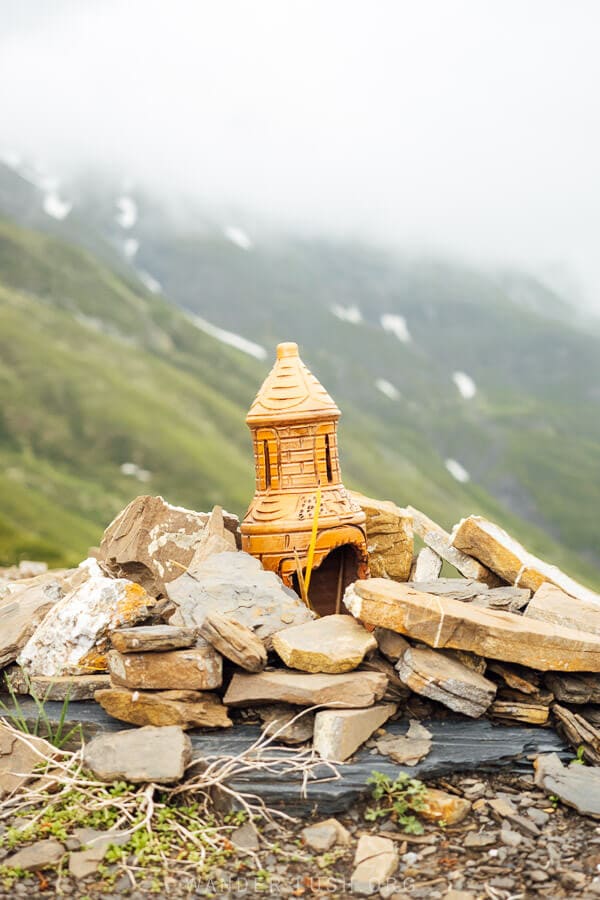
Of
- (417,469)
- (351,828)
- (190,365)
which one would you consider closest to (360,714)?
(351,828)

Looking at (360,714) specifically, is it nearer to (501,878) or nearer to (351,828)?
(351,828)

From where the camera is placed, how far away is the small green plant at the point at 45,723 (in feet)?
32.1

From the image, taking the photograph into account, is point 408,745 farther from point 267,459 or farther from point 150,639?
point 267,459

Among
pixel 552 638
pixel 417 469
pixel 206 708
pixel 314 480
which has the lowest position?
pixel 206 708

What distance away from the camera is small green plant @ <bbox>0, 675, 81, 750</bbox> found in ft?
32.1

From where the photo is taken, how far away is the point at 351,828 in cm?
873

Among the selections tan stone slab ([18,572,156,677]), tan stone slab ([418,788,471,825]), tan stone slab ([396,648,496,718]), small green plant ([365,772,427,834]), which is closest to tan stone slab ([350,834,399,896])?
small green plant ([365,772,427,834])

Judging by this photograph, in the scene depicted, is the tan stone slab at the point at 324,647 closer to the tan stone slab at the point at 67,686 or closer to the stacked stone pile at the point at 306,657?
the stacked stone pile at the point at 306,657

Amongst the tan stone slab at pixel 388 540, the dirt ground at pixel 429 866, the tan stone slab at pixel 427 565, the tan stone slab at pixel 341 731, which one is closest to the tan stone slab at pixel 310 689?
the tan stone slab at pixel 341 731

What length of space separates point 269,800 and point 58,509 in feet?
313

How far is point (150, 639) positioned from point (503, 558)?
5.39m

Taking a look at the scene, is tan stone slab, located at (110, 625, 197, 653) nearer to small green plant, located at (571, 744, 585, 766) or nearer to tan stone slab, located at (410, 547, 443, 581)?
small green plant, located at (571, 744, 585, 766)

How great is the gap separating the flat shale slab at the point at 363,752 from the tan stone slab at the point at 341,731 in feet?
0.42

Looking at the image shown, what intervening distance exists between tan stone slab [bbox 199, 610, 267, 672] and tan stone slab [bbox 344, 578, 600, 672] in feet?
3.68
